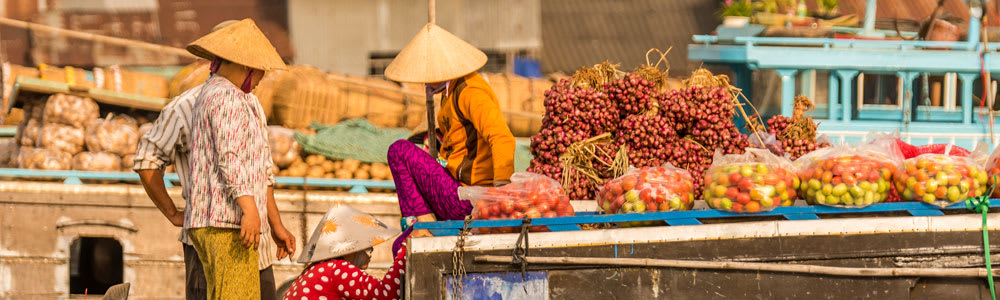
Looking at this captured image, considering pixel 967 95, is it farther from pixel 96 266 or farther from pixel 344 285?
pixel 96 266

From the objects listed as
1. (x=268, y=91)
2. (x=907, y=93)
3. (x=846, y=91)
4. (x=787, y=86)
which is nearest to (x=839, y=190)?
(x=787, y=86)

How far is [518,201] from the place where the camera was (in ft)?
13.3

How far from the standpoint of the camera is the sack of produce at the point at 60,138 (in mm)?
7410

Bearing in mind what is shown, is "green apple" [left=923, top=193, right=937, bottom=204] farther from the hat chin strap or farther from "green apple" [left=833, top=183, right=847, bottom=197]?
the hat chin strap

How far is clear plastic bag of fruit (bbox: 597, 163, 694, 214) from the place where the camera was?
402cm

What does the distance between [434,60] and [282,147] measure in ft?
9.92

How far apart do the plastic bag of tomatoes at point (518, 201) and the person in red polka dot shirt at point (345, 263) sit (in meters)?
0.40

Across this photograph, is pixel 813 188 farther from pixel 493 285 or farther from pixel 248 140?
pixel 248 140

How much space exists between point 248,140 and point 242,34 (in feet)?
1.46

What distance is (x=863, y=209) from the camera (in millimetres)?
3875

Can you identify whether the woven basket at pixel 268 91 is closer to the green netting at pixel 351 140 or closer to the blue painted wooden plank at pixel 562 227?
the green netting at pixel 351 140

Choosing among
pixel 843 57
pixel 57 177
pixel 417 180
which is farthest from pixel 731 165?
pixel 57 177

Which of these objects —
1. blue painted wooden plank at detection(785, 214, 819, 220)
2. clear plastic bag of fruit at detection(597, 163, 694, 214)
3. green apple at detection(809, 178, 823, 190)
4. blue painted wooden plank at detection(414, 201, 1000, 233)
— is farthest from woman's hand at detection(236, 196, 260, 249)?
green apple at detection(809, 178, 823, 190)

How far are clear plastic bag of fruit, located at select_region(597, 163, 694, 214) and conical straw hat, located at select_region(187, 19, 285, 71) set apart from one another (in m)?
1.52
